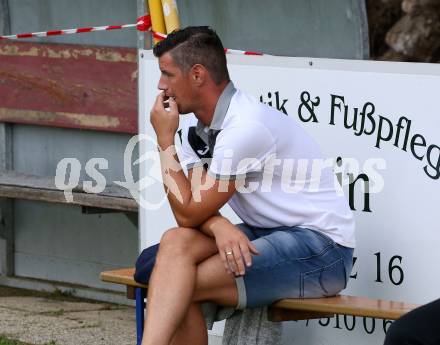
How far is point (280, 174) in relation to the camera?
5.18 meters

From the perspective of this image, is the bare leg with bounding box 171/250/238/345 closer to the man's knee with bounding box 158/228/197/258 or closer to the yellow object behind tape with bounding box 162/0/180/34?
the man's knee with bounding box 158/228/197/258

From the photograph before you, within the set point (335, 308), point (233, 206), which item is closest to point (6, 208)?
point (233, 206)

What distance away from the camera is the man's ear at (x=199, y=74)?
5215mm

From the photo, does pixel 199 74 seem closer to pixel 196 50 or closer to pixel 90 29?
pixel 196 50

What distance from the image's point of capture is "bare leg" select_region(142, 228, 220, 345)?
16.0ft

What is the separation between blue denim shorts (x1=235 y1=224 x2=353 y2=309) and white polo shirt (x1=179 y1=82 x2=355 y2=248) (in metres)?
0.06

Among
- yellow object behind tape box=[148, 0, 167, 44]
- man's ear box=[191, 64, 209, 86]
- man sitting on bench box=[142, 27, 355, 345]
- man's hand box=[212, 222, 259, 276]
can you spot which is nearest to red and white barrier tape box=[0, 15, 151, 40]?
yellow object behind tape box=[148, 0, 167, 44]

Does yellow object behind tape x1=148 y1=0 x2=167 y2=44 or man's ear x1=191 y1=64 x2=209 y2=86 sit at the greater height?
yellow object behind tape x1=148 y1=0 x2=167 y2=44

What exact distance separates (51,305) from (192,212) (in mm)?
2778

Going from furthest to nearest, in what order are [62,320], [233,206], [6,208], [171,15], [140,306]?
[6,208] < [62,320] < [171,15] < [140,306] < [233,206]

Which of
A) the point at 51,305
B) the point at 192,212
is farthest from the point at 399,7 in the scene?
the point at 192,212

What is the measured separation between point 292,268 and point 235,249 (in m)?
0.25

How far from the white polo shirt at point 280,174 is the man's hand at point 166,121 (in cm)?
15

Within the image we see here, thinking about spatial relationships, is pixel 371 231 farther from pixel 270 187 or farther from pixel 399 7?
pixel 399 7
